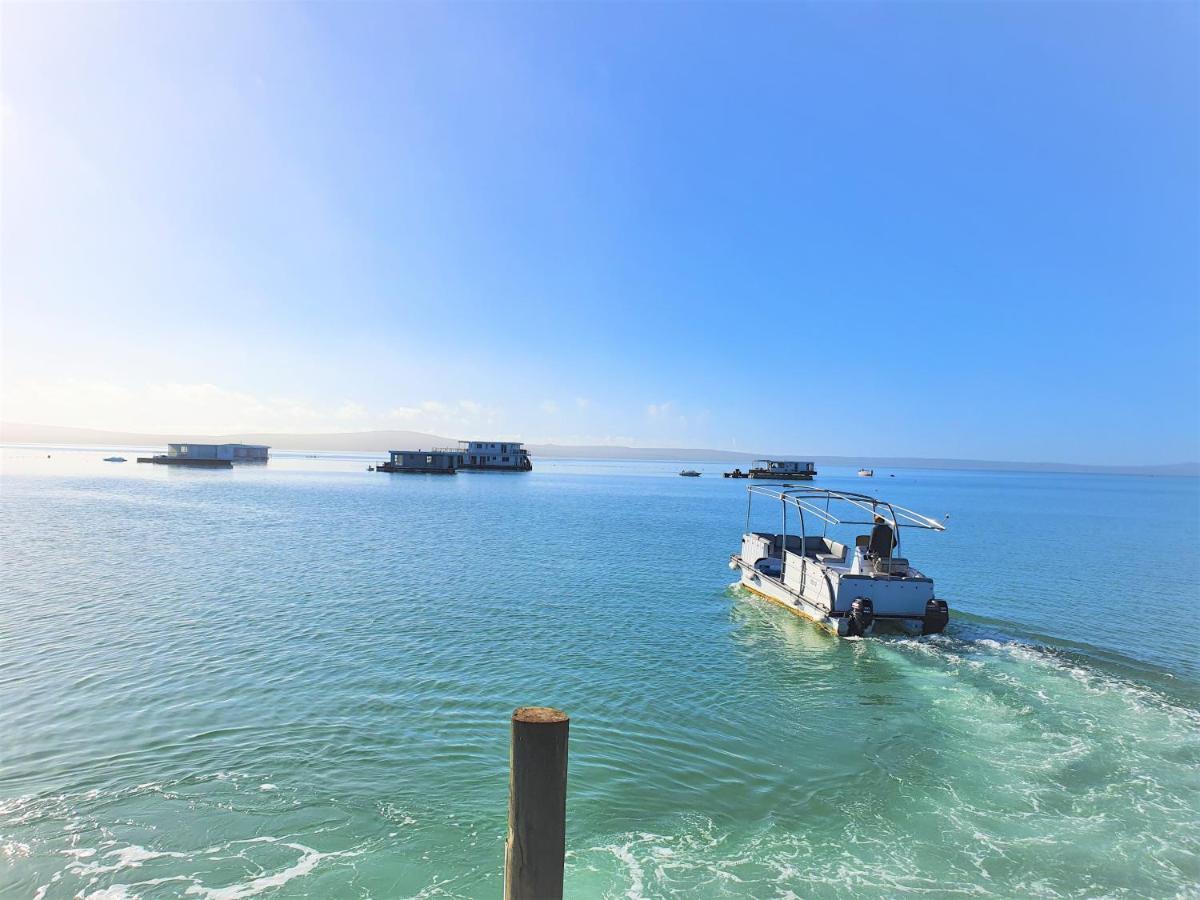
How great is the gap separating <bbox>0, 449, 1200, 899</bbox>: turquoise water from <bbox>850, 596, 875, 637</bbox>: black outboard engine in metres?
0.64

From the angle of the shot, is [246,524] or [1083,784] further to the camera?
[246,524]

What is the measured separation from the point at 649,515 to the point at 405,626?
45898 mm

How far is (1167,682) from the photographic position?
17.4 m

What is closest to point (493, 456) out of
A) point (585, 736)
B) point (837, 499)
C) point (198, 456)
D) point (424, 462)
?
point (424, 462)

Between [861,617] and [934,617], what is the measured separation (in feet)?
8.61

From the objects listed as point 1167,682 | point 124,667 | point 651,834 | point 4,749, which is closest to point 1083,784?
point 651,834

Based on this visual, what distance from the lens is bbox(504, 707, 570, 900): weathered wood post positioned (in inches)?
208

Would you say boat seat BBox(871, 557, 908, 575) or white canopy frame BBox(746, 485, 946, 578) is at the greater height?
white canopy frame BBox(746, 485, 946, 578)

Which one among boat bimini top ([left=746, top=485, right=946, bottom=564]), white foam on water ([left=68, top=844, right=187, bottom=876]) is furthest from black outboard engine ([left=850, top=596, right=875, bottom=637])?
white foam on water ([left=68, top=844, right=187, bottom=876])

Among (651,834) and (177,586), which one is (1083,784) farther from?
(177,586)

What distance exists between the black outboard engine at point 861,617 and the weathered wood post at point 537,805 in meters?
17.7

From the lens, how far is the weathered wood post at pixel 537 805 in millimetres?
5293

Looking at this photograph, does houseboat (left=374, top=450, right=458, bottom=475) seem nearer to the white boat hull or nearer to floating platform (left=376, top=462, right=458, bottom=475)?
floating platform (left=376, top=462, right=458, bottom=475)

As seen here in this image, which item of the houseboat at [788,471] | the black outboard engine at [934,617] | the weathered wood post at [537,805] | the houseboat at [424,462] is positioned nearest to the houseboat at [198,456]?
the houseboat at [424,462]
